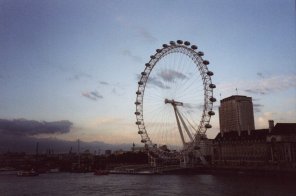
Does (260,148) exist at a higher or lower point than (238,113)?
lower

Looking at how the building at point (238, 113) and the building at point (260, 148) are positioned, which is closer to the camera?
the building at point (260, 148)

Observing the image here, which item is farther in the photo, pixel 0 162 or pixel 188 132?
pixel 0 162

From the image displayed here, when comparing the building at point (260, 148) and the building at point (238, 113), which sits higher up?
the building at point (238, 113)

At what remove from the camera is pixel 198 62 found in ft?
166

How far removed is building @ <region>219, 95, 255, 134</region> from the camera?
481ft

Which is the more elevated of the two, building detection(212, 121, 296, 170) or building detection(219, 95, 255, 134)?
building detection(219, 95, 255, 134)

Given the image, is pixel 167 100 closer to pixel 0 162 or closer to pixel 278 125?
pixel 278 125

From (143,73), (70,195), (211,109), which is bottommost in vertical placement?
(70,195)

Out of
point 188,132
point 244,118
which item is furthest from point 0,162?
point 188,132

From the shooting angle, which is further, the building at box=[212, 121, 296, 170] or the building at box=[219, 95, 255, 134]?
the building at box=[219, 95, 255, 134]

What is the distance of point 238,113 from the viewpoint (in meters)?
146

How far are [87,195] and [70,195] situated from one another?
85.2 inches

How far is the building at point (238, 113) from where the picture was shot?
481ft

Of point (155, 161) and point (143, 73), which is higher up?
point (143, 73)
